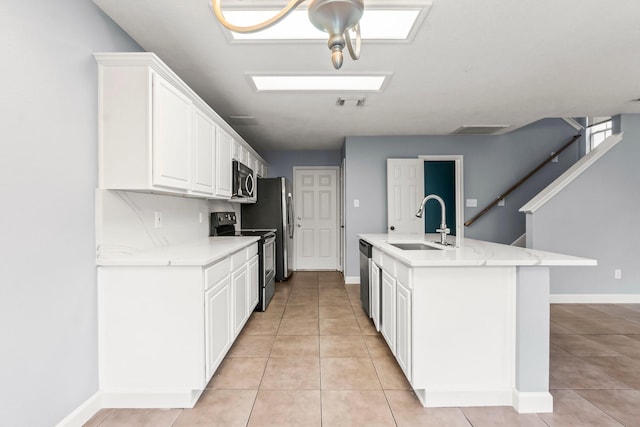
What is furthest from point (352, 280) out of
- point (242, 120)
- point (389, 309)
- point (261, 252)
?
point (242, 120)

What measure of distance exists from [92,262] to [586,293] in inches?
204

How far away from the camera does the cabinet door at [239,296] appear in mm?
2512

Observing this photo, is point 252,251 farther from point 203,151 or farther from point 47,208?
point 47,208

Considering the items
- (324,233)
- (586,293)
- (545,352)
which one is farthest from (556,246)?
(324,233)

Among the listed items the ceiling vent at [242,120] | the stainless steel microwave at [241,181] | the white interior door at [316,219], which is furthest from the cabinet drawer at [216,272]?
the white interior door at [316,219]

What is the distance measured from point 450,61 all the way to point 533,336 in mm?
2059

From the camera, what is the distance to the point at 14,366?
130 centimetres

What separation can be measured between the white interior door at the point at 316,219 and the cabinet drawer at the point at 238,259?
3184 mm

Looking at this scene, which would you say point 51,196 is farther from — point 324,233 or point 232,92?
point 324,233

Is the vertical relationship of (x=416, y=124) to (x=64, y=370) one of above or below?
above

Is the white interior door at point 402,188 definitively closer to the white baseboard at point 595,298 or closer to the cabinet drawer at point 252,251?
the white baseboard at point 595,298

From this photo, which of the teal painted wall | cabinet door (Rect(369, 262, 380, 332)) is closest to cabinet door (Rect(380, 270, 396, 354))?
cabinet door (Rect(369, 262, 380, 332))

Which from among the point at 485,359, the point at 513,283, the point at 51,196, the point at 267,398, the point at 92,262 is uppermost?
the point at 51,196

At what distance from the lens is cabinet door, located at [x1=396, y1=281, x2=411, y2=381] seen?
1910mm
